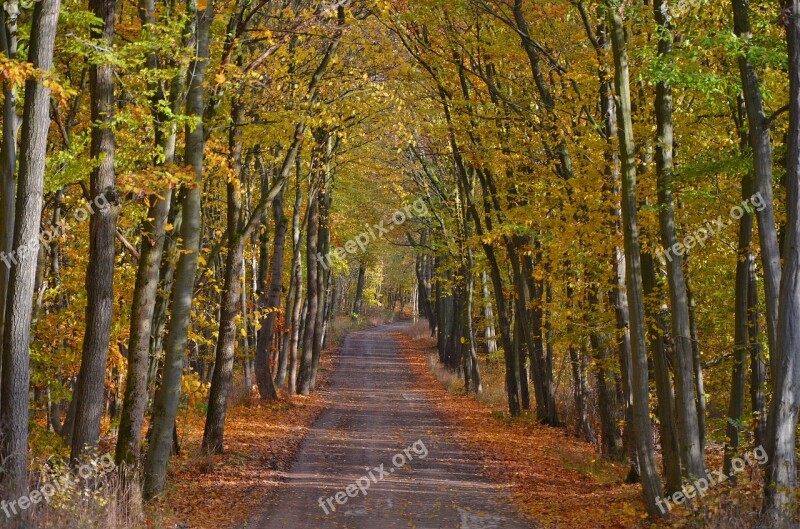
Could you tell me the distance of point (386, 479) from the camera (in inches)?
527

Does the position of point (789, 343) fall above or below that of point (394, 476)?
above

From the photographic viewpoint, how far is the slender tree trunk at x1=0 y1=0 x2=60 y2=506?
8320mm

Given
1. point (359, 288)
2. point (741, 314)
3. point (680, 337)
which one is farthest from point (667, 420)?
point (359, 288)

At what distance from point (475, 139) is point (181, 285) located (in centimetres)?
977

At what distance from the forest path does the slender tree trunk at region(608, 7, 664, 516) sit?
1.72 meters

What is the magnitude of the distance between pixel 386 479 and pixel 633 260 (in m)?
6.02

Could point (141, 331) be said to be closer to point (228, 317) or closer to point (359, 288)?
point (228, 317)

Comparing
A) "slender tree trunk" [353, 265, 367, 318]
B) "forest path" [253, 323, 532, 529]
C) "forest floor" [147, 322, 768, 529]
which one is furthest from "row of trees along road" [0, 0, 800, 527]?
"slender tree trunk" [353, 265, 367, 318]

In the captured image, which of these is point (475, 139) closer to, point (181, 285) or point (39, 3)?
point (181, 285)

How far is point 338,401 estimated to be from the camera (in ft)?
85.8

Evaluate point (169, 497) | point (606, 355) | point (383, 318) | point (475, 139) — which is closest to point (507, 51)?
point (475, 139)

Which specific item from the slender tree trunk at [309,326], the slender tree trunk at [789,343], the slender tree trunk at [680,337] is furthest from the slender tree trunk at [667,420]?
the slender tree trunk at [309,326]

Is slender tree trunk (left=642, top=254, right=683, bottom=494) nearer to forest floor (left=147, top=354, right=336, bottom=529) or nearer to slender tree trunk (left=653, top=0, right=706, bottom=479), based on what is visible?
slender tree trunk (left=653, top=0, right=706, bottom=479)

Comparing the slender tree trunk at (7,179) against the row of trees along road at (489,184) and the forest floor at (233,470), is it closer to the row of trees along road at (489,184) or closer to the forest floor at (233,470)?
the row of trees along road at (489,184)
